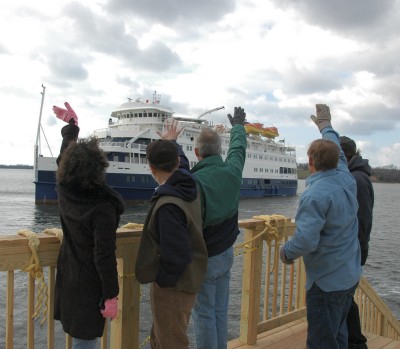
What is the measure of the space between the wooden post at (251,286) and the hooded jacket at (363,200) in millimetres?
847

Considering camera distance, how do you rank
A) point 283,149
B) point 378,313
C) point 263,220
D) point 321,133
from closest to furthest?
point 321,133 → point 263,220 → point 378,313 → point 283,149

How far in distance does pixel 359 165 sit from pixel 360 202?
0.33 metres

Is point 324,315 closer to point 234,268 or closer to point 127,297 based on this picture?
point 127,297

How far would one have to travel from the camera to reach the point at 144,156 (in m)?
35.3

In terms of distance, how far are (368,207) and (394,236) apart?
21762mm

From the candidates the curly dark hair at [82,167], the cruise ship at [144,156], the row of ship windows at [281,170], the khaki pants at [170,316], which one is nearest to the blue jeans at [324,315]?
the khaki pants at [170,316]

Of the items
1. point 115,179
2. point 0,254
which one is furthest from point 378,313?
point 115,179

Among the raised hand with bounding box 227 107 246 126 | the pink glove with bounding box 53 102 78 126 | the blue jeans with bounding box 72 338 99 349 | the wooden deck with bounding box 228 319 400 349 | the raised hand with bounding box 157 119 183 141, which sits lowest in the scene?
the wooden deck with bounding box 228 319 400 349

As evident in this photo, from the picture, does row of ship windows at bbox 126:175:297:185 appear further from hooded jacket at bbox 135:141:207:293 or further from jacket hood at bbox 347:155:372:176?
hooded jacket at bbox 135:141:207:293

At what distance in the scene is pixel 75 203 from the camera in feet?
7.23

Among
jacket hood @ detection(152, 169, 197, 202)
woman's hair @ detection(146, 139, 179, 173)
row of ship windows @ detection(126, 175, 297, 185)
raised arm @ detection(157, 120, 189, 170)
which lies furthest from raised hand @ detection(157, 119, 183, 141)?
row of ship windows @ detection(126, 175, 297, 185)

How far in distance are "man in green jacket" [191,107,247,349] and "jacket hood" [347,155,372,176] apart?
1155 millimetres

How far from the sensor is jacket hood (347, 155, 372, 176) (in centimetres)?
343

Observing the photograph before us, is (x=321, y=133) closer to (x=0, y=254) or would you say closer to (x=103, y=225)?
(x=103, y=225)
